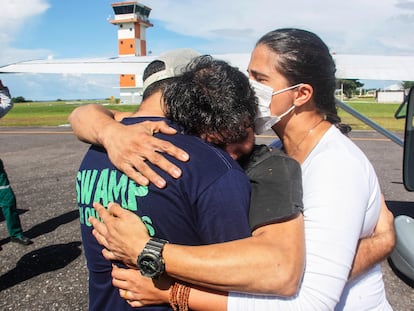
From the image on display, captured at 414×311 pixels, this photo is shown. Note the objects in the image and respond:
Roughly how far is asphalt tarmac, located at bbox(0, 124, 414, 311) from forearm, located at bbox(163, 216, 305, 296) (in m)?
2.95

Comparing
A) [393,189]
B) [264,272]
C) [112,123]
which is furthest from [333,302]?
[393,189]

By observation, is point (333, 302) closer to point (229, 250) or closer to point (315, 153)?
point (229, 250)

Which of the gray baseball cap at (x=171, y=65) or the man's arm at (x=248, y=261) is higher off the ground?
the gray baseball cap at (x=171, y=65)

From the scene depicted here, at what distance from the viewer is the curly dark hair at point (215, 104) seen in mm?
1401

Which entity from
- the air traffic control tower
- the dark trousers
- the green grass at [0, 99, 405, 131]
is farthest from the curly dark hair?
the air traffic control tower

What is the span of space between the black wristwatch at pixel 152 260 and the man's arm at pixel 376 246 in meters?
0.76

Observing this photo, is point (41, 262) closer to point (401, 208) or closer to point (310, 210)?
point (310, 210)

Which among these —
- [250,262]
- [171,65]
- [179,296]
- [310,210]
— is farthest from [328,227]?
[171,65]

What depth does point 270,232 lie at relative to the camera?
1.28m

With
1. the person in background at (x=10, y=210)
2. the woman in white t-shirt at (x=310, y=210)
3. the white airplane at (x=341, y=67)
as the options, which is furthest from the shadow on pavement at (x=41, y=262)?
the woman in white t-shirt at (x=310, y=210)

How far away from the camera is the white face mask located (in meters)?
1.75

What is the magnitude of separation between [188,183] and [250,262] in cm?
31

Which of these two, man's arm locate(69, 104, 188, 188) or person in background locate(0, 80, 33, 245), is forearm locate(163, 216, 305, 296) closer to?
man's arm locate(69, 104, 188, 188)

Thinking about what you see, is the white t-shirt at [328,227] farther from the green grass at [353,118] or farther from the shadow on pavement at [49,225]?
the green grass at [353,118]
